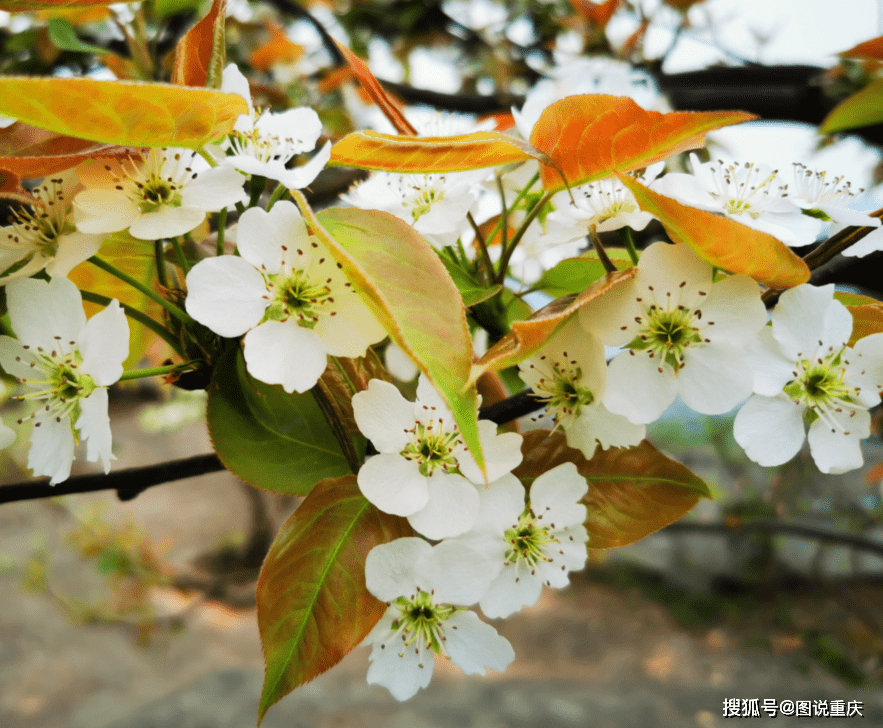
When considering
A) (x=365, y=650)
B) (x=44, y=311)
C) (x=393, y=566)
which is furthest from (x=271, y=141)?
(x=365, y=650)

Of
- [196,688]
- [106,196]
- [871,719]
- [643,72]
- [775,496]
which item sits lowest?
[871,719]

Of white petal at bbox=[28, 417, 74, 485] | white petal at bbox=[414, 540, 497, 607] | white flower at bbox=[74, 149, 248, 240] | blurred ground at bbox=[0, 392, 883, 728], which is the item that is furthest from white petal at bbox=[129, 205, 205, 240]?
blurred ground at bbox=[0, 392, 883, 728]

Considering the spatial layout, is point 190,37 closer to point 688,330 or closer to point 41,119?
point 41,119

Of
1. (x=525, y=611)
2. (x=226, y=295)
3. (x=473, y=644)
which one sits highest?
(x=226, y=295)

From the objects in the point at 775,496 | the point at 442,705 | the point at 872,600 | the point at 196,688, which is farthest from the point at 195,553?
the point at 872,600

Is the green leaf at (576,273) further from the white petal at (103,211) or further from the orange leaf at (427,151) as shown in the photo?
the white petal at (103,211)

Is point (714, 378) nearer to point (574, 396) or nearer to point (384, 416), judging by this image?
point (574, 396)
